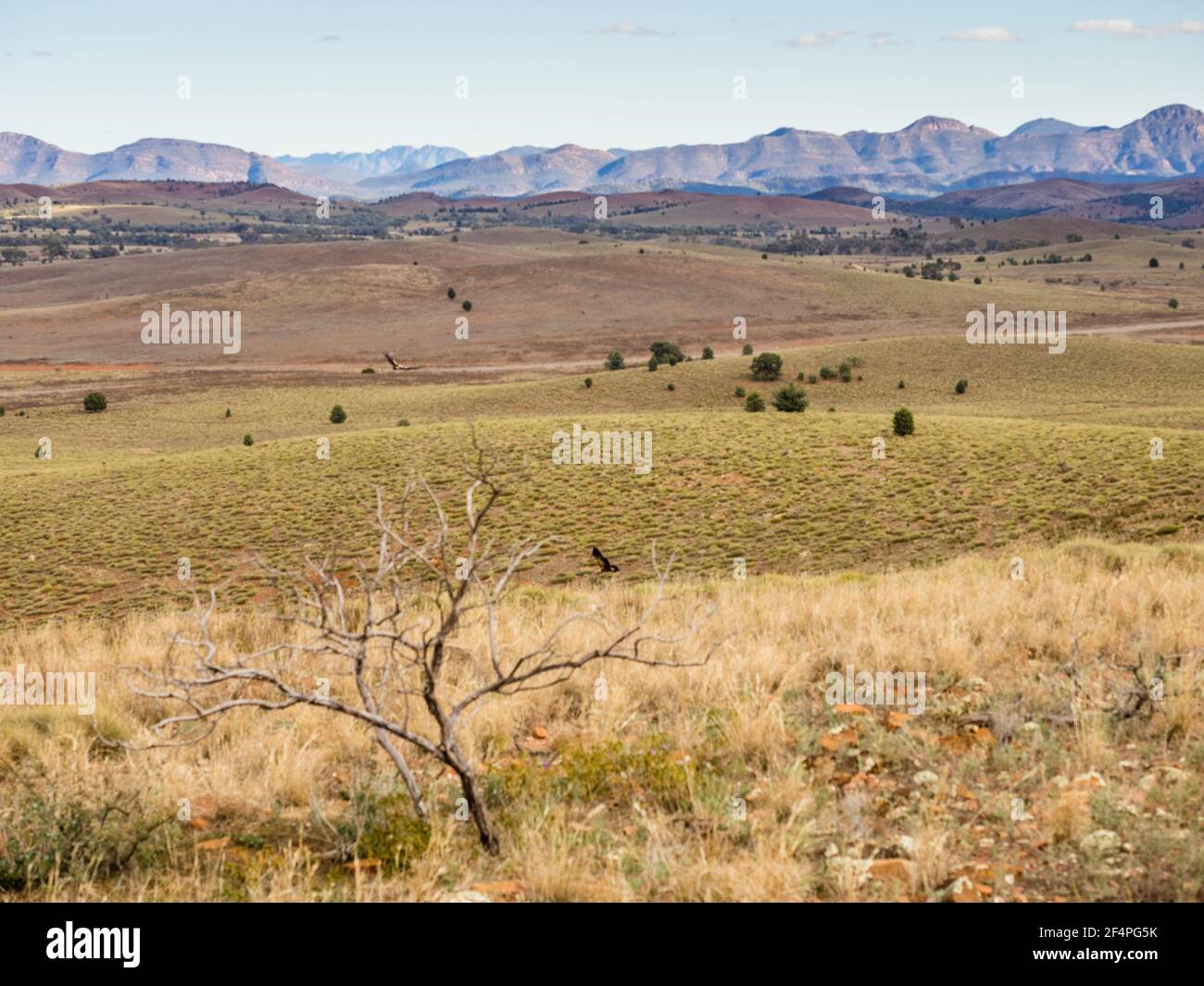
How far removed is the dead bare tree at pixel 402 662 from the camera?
4703mm

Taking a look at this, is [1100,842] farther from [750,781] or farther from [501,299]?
[501,299]

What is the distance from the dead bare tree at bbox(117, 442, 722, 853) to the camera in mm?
4703

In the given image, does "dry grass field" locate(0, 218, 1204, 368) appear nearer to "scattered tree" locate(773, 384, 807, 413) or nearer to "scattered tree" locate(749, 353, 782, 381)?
"scattered tree" locate(749, 353, 782, 381)

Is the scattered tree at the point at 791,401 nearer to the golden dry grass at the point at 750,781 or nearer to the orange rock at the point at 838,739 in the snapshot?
the golden dry grass at the point at 750,781

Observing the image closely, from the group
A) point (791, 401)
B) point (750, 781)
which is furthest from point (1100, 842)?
point (791, 401)

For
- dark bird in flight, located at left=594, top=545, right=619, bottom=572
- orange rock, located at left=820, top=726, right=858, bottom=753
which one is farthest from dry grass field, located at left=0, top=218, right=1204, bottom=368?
orange rock, located at left=820, top=726, right=858, bottom=753

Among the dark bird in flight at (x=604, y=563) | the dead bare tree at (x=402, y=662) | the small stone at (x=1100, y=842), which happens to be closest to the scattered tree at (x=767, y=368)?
the dark bird in flight at (x=604, y=563)

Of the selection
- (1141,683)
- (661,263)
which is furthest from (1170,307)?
(1141,683)

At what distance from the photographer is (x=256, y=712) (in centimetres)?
710

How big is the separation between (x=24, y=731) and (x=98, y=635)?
466 centimetres

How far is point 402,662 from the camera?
8.25 meters

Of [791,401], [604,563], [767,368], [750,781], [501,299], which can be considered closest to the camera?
[750,781]

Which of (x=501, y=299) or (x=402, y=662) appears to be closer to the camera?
(x=402, y=662)

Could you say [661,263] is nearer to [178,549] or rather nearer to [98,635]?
[178,549]
